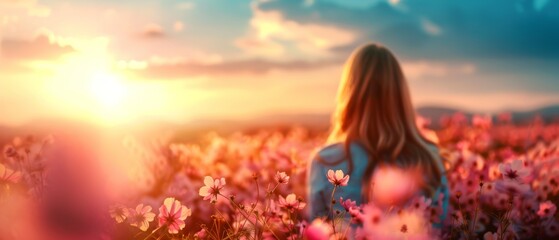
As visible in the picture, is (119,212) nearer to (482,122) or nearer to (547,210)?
(547,210)

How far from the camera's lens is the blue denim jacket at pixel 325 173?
160 inches

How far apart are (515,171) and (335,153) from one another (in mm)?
1525

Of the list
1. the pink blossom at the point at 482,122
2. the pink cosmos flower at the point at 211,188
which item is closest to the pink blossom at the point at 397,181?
the pink cosmos flower at the point at 211,188

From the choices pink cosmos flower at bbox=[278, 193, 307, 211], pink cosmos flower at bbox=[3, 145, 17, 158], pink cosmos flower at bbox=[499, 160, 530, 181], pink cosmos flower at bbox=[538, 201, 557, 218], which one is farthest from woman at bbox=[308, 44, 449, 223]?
pink cosmos flower at bbox=[3, 145, 17, 158]

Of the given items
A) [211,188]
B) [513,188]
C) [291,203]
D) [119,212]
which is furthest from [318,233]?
[513,188]

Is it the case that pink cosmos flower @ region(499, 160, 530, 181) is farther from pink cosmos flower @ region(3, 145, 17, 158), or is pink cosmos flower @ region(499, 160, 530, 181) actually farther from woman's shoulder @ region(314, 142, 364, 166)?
pink cosmos flower @ region(3, 145, 17, 158)

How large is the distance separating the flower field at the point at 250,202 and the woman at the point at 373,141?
0.40 feet

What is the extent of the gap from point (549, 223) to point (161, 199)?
2.47 meters

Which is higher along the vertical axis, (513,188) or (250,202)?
(513,188)

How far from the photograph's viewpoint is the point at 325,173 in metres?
4.04

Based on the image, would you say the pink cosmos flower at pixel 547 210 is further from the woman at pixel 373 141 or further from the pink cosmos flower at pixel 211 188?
the pink cosmos flower at pixel 211 188

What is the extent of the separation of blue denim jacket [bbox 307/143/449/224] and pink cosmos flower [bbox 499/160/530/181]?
1.37 meters

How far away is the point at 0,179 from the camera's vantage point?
93.7 inches

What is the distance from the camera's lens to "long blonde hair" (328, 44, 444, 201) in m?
4.11
